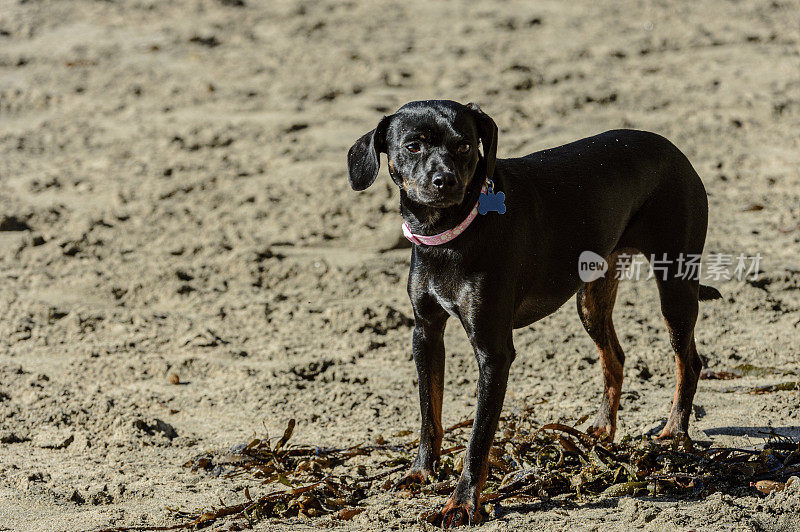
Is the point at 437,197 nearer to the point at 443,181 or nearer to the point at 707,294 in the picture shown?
the point at 443,181

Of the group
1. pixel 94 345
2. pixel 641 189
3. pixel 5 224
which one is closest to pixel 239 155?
pixel 5 224

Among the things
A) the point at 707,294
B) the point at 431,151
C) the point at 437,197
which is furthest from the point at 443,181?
the point at 707,294

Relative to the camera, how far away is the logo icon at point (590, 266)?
4051mm

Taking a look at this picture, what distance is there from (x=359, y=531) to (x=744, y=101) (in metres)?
6.42

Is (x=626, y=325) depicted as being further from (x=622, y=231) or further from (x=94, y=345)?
(x=94, y=345)

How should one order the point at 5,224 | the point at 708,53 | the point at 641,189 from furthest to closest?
the point at 708,53 < the point at 5,224 < the point at 641,189

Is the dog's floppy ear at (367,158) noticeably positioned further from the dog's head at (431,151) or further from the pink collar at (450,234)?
the pink collar at (450,234)

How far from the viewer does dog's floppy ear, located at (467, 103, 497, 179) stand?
3.62m

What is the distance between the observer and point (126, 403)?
494cm

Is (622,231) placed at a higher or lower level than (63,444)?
higher

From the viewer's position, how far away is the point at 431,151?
A: 3.55m

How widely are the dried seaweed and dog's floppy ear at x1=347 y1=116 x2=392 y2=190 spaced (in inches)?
50.3

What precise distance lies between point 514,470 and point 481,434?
1.57 feet

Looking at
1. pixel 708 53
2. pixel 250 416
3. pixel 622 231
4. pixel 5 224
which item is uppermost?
pixel 708 53
